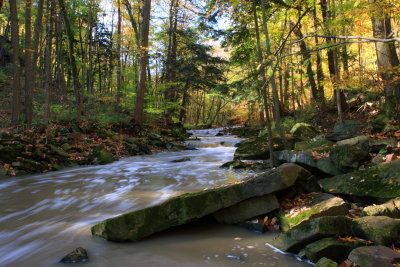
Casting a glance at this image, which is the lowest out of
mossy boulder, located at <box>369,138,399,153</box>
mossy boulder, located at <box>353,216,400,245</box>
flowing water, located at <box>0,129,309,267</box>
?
flowing water, located at <box>0,129,309,267</box>

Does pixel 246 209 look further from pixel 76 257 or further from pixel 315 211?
pixel 76 257

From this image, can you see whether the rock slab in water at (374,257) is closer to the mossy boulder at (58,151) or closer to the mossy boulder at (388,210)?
the mossy boulder at (388,210)

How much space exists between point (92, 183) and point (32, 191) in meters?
1.47

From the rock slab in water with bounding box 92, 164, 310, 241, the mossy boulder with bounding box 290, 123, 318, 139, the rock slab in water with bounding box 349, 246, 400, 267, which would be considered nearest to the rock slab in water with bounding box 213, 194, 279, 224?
the rock slab in water with bounding box 92, 164, 310, 241

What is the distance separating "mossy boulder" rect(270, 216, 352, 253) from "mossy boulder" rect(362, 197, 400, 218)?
0.70 metres

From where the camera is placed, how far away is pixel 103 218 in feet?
17.4

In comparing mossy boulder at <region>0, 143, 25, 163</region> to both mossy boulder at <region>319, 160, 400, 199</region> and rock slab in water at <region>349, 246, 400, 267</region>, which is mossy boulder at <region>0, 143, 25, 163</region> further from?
rock slab in water at <region>349, 246, 400, 267</region>

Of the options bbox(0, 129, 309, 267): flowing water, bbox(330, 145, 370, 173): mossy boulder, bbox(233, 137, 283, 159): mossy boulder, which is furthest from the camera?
bbox(233, 137, 283, 159): mossy boulder

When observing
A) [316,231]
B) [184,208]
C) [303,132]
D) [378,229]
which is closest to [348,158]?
[378,229]

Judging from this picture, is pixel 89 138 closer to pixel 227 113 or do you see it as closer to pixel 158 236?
pixel 158 236

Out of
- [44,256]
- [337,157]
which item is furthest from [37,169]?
[337,157]

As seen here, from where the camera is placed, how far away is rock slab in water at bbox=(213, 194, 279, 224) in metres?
4.87

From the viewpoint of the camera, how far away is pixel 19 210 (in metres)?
5.73

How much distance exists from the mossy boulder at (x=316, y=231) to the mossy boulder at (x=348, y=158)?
2.94 metres
